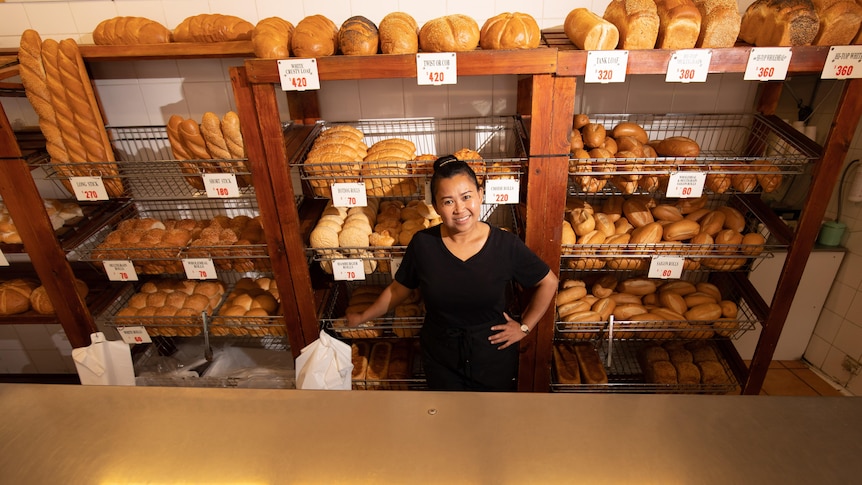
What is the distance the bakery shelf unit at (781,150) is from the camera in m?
1.63

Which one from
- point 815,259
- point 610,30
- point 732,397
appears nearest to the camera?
point 732,397

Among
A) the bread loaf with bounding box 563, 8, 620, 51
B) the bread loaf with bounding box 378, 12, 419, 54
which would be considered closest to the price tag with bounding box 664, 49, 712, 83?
the bread loaf with bounding box 563, 8, 620, 51

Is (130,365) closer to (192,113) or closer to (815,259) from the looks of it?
(192,113)

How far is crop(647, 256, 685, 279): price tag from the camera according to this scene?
2.08 meters

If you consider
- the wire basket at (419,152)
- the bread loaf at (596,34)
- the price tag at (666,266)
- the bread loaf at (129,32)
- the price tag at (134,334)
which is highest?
the bread loaf at (129,32)

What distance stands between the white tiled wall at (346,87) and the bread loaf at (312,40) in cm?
50

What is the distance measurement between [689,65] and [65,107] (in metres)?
2.75

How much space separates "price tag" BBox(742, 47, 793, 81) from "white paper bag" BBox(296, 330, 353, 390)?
2.00 metres

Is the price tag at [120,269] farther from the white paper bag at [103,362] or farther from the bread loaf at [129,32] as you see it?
the bread loaf at [129,32]

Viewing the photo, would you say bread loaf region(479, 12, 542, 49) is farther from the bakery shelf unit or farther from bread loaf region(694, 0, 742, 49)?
bread loaf region(694, 0, 742, 49)

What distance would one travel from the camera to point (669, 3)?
5.57 feet

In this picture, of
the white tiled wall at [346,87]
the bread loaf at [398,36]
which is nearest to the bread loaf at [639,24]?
the white tiled wall at [346,87]

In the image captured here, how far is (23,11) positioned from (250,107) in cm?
155

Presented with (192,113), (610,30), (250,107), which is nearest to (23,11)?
(192,113)
